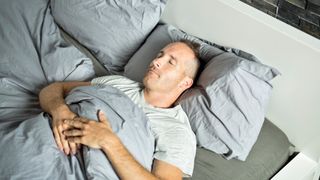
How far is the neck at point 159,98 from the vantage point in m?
1.56

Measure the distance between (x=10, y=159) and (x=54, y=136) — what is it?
0.15 meters

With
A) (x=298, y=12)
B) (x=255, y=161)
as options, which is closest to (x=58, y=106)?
(x=255, y=161)

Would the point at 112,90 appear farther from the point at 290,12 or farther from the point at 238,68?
the point at 290,12

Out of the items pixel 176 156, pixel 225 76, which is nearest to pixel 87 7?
pixel 225 76

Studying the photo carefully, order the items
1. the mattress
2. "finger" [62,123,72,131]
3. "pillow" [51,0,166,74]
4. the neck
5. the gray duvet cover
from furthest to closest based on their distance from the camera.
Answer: "pillow" [51,0,166,74] < the neck < the mattress < "finger" [62,123,72,131] < the gray duvet cover

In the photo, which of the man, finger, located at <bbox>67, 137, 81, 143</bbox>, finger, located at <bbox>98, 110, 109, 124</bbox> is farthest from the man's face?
finger, located at <bbox>67, 137, 81, 143</bbox>

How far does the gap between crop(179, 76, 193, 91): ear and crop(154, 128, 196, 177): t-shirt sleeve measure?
20 cm

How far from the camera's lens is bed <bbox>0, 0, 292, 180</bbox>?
4.18ft

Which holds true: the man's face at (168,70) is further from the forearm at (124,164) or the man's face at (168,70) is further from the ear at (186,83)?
the forearm at (124,164)

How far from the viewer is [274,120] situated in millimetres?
1650

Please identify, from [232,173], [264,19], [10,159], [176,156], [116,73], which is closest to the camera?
[10,159]

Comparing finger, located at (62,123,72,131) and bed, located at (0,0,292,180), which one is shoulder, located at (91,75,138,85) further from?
finger, located at (62,123,72,131)

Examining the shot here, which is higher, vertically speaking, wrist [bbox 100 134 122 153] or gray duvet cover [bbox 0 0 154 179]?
wrist [bbox 100 134 122 153]

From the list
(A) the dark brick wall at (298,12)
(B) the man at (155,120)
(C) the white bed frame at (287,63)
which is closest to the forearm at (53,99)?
(B) the man at (155,120)
